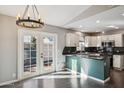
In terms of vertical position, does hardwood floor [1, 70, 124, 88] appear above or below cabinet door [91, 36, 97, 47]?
below

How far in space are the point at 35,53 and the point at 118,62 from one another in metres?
4.52

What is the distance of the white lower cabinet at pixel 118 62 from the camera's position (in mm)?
6535

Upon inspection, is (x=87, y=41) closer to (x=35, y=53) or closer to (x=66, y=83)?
(x=35, y=53)

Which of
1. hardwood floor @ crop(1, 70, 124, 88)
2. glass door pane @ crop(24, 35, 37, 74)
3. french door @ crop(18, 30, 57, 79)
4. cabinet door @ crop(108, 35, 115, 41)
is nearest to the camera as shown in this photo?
hardwood floor @ crop(1, 70, 124, 88)

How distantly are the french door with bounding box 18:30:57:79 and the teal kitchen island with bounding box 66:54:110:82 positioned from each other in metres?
1.13

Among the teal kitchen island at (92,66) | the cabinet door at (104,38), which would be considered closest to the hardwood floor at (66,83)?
the teal kitchen island at (92,66)

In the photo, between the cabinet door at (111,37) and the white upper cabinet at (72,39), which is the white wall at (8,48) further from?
the cabinet door at (111,37)

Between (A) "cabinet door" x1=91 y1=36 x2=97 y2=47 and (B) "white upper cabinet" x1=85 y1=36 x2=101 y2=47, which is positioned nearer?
(B) "white upper cabinet" x1=85 y1=36 x2=101 y2=47

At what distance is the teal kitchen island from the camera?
4.40 metres

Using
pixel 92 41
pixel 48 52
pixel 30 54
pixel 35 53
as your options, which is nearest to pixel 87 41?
pixel 92 41

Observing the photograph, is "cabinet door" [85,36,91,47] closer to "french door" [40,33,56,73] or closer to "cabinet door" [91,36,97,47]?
"cabinet door" [91,36,97,47]

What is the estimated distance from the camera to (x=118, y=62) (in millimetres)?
6586

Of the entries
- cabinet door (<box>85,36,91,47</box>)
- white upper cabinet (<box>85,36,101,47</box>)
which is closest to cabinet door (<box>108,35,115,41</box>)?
white upper cabinet (<box>85,36,101,47</box>)
